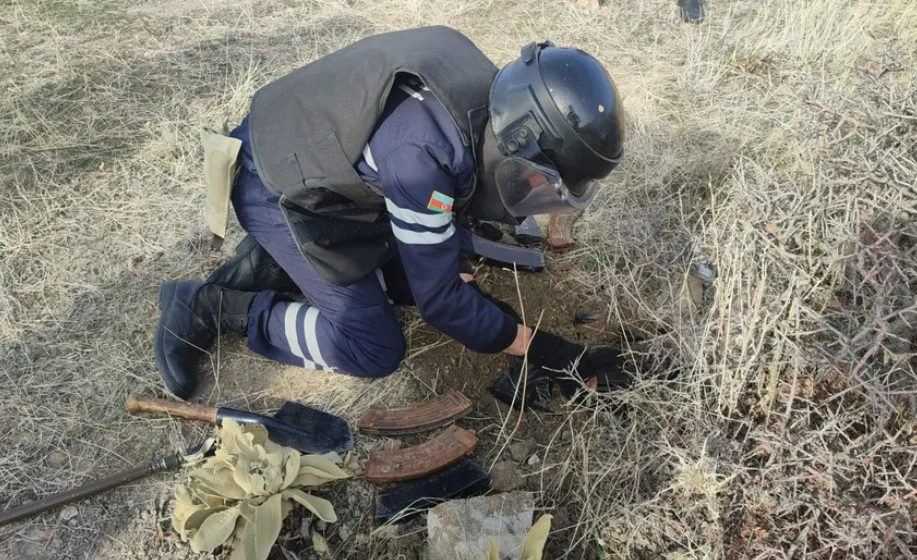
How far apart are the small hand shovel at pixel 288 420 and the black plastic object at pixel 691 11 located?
417 centimetres

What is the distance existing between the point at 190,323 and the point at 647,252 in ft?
6.62

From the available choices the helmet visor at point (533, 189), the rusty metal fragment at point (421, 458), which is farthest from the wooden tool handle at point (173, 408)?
the helmet visor at point (533, 189)

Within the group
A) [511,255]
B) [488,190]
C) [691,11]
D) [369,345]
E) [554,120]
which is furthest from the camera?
[691,11]

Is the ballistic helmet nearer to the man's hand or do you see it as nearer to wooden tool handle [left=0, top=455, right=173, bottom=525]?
the man's hand

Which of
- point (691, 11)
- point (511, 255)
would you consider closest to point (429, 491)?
point (511, 255)

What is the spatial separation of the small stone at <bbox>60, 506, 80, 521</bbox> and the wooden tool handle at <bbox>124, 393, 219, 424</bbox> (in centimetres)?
41

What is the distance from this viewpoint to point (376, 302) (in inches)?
114

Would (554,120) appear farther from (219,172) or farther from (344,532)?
(344,532)

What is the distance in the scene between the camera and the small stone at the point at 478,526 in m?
2.15

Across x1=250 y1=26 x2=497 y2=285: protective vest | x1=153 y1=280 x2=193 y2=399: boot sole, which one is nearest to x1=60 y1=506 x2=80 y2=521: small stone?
x1=153 y1=280 x2=193 y2=399: boot sole

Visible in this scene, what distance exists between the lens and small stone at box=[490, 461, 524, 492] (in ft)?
7.97

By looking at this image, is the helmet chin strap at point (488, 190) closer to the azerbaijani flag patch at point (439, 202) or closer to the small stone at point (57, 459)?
the azerbaijani flag patch at point (439, 202)

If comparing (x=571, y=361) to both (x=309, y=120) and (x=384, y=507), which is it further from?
(x=309, y=120)

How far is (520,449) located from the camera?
255 cm
